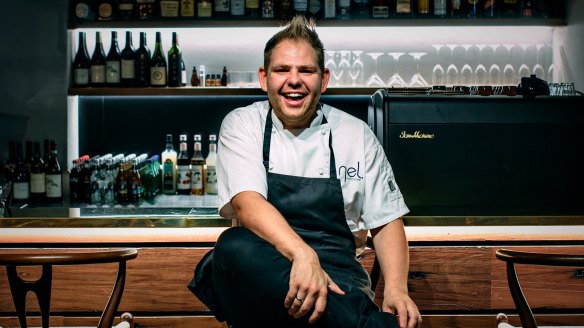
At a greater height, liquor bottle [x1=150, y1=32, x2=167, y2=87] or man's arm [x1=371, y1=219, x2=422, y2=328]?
liquor bottle [x1=150, y1=32, x2=167, y2=87]

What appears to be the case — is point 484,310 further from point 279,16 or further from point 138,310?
point 279,16

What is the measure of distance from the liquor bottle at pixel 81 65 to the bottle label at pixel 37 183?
0.59 m

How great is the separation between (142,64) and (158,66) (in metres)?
0.10

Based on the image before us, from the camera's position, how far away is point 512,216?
2.17 meters

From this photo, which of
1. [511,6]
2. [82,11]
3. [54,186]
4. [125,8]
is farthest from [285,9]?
[54,186]

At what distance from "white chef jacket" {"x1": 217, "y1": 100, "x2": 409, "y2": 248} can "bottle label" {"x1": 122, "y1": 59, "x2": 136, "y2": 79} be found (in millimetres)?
1909

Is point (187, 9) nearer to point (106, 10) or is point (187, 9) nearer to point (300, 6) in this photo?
point (106, 10)

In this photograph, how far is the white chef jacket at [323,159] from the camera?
1.62 meters

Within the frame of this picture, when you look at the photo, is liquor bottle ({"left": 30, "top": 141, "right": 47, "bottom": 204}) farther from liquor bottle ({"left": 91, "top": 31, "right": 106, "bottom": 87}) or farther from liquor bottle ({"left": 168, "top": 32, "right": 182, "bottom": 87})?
liquor bottle ({"left": 168, "top": 32, "right": 182, "bottom": 87})

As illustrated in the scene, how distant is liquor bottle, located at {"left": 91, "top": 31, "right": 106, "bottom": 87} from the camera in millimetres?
3445

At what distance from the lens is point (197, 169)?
341cm

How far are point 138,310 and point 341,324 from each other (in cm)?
102

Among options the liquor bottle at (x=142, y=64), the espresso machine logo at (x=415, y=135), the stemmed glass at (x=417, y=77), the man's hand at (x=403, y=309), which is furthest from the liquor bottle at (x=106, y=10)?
the man's hand at (x=403, y=309)

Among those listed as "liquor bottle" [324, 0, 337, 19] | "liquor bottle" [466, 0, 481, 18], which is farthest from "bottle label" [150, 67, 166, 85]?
"liquor bottle" [466, 0, 481, 18]
